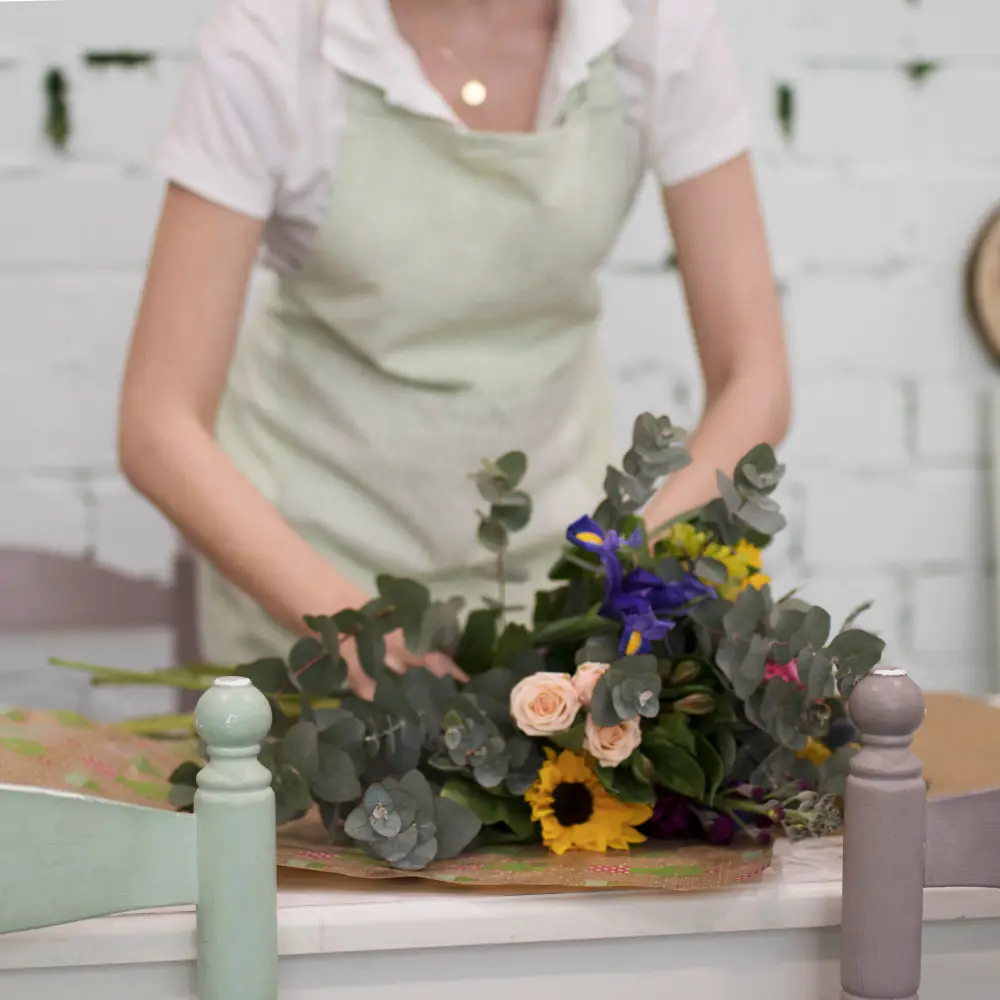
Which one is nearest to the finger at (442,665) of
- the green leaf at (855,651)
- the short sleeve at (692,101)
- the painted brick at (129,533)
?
the green leaf at (855,651)

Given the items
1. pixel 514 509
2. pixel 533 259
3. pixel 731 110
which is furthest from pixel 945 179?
pixel 514 509

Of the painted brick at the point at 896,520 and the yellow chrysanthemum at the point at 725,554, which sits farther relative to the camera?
the painted brick at the point at 896,520

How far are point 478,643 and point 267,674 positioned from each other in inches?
4.3

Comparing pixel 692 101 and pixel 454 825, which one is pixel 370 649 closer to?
pixel 454 825

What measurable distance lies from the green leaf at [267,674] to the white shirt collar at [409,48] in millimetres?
514

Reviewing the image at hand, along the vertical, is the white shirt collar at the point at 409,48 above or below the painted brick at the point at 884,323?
above

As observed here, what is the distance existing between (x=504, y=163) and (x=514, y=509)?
18.0 inches

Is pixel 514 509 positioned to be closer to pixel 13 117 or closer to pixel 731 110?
pixel 731 110

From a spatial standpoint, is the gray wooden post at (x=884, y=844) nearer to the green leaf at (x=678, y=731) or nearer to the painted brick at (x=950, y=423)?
the green leaf at (x=678, y=731)

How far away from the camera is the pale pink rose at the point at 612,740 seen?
655 millimetres

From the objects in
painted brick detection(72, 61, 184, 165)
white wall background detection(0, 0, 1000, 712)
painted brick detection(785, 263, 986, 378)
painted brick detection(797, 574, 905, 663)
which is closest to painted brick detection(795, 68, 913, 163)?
white wall background detection(0, 0, 1000, 712)

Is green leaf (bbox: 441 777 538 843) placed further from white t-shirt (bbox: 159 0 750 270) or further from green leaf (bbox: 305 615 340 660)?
white t-shirt (bbox: 159 0 750 270)

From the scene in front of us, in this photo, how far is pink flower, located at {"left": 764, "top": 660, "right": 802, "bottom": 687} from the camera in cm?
67

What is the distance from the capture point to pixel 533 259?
1125 millimetres
